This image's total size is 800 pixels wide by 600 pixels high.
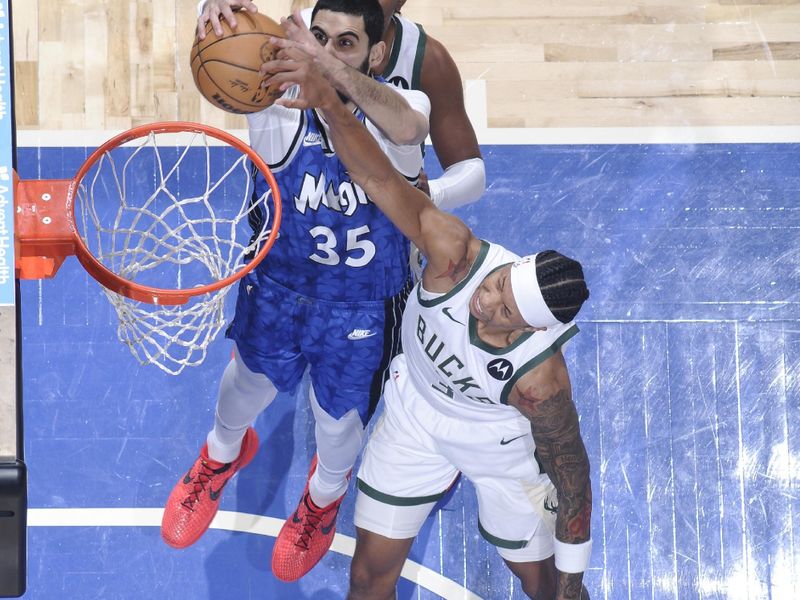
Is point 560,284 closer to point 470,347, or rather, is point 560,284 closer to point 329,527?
point 470,347

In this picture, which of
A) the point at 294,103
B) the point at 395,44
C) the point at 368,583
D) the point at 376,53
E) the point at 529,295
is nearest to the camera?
the point at 294,103

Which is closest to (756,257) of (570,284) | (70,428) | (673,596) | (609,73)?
(609,73)

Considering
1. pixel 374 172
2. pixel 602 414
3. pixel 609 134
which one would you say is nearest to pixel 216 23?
pixel 374 172

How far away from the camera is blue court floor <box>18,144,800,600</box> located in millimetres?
5289

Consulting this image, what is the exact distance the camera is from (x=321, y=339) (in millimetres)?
4504

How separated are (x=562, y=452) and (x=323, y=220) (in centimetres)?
129

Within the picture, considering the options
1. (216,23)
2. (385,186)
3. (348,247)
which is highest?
(216,23)

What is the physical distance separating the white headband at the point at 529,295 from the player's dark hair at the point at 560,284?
0.05 feet

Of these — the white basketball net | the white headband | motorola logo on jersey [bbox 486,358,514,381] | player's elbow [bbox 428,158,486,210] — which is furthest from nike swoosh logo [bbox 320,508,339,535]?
the white headband

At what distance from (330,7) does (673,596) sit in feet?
10.8

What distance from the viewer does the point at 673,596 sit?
5.35 m

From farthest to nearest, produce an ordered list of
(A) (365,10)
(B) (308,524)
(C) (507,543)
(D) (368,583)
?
(B) (308,524) → (D) (368,583) → (C) (507,543) → (A) (365,10)

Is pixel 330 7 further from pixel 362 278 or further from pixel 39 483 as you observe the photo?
pixel 39 483

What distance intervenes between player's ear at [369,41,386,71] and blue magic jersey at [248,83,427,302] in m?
0.20
